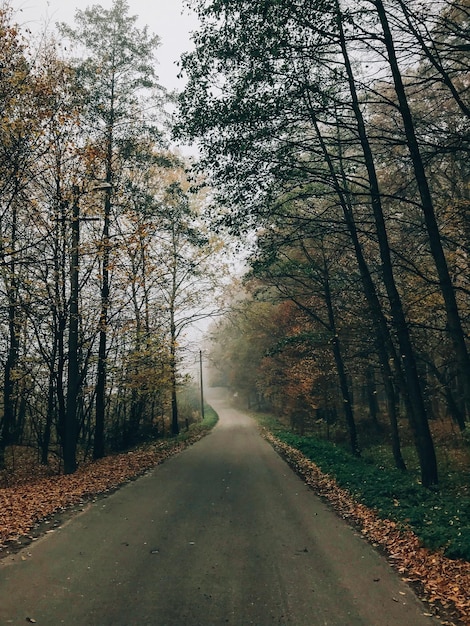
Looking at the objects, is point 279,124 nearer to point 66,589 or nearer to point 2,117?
point 2,117

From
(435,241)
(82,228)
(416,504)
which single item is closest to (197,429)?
(82,228)

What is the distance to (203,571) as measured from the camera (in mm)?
5086

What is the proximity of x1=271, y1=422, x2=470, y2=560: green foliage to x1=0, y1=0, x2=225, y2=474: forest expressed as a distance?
25.5 ft

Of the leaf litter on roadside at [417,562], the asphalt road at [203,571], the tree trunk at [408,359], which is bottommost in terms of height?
the leaf litter on roadside at [417,562]

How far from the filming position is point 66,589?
4.49 m

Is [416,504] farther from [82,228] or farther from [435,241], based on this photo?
[82,228]

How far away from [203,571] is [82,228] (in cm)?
1233

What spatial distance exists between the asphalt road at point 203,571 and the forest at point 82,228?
5343mm

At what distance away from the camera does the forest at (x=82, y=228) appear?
9.48 meters

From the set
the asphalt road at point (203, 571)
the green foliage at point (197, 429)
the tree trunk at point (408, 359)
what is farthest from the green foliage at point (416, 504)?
the green foliage at point (197, 429)

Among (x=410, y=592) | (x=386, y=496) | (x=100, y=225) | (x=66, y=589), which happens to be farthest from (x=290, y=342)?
(x=66, y=589)

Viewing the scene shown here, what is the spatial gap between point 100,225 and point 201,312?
31.0ft

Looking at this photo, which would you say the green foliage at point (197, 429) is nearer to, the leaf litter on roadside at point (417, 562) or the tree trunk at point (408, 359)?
the tree trunk at point (408, 359)

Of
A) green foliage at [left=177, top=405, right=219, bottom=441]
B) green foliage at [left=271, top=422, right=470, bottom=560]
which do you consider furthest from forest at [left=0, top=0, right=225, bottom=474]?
green foliage at [left=271, top=422, right=470, bottom=560]
